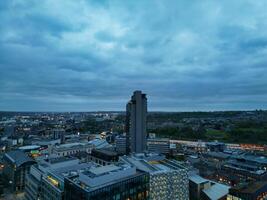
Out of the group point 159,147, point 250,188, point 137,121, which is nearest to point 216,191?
point 250,188

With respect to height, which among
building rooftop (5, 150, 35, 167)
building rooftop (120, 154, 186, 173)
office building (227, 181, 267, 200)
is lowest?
office building (227, 181, 267, 200)

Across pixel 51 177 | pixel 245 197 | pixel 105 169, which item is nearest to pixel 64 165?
pixel 51 177

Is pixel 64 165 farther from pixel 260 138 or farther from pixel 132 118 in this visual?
pixel 260 138

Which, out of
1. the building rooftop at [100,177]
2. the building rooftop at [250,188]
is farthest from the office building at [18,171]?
the building rooftop at [250,188]

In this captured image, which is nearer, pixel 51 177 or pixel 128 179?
pixel 128 179

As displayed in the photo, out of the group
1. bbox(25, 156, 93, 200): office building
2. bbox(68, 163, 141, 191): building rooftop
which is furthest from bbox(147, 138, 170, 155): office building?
bbox(68, 163, 141, 191): building rooftop

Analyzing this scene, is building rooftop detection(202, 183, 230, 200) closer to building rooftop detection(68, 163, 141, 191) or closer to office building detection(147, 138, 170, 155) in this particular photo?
building rooftop detection(68, 163, 141, 191)
